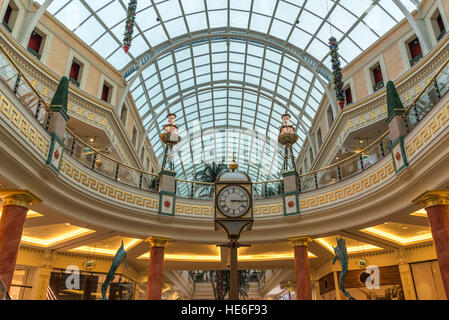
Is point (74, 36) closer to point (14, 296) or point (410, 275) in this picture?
point (14, 296)

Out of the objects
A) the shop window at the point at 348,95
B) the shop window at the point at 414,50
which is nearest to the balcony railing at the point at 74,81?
the shop window at the point at 348,95

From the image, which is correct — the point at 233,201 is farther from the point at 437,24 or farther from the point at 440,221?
the point at 437,24

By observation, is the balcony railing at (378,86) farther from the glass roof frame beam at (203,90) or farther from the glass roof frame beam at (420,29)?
the glass roof frame beam at (203,90)

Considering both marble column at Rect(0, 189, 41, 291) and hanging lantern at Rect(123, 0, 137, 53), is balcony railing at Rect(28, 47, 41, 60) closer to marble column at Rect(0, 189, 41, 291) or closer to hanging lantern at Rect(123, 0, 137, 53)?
hanging lantern at Rect(123, 0, 137, 53)

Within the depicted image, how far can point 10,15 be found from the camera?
12.7 meters

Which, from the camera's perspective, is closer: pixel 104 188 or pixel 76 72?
pixel 104 188

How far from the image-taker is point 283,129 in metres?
13.2

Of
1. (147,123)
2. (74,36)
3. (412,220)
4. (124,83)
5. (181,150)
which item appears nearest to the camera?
(412,220)

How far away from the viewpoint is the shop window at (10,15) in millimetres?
12445

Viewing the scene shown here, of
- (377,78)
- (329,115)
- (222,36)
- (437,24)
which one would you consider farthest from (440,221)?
(222,36)

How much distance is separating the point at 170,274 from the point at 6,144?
1642 cm

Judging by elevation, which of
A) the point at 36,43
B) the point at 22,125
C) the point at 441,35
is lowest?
the point at 22,125

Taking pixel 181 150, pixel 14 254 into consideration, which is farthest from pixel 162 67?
pixel 14 254

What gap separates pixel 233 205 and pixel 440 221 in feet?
16.9
